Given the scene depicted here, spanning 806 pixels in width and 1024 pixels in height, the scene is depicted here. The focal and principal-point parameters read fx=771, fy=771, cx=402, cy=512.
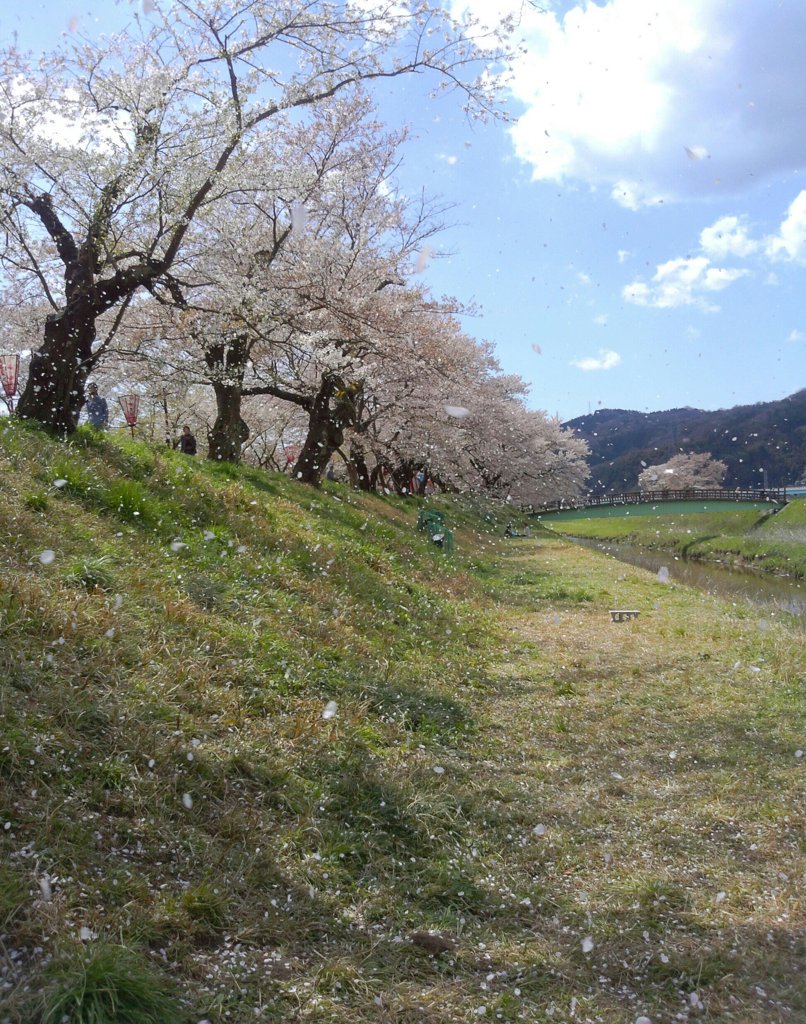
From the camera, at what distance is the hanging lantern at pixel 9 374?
18.3 meters

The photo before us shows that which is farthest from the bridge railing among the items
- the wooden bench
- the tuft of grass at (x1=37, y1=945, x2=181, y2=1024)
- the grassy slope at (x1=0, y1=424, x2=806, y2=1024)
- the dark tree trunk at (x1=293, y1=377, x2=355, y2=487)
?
the tuft of grass at (x1=37, y1=945, x2=181, y2=1024)

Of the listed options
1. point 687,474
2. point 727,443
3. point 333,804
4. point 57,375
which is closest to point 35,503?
point 57,375

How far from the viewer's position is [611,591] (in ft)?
47.2

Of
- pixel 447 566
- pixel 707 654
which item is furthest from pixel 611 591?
pixel 707 654

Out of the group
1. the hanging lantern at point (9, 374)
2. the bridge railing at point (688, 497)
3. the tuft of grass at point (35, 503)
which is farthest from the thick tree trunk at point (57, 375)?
the bridge railing at point (688, 497)

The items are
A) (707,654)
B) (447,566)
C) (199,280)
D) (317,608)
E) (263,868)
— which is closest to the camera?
(263,868)

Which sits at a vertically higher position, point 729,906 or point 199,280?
point 199,280

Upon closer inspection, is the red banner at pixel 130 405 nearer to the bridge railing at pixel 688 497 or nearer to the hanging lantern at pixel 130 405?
the hanging lantern at pixel 130 405

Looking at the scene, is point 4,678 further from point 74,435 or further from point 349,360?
point 349,360

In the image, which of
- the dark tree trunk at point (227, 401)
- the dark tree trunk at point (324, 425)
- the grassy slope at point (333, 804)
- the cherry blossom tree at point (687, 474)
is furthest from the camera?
the cherry blossom tree at point (687, 474)

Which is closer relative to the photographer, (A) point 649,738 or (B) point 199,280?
(A) point 649,738

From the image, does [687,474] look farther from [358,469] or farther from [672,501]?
[358,469]

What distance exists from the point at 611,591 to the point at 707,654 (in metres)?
5.55

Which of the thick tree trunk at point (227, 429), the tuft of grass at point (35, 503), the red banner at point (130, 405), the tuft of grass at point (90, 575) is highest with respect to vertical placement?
the red banner at point (130, 405)
